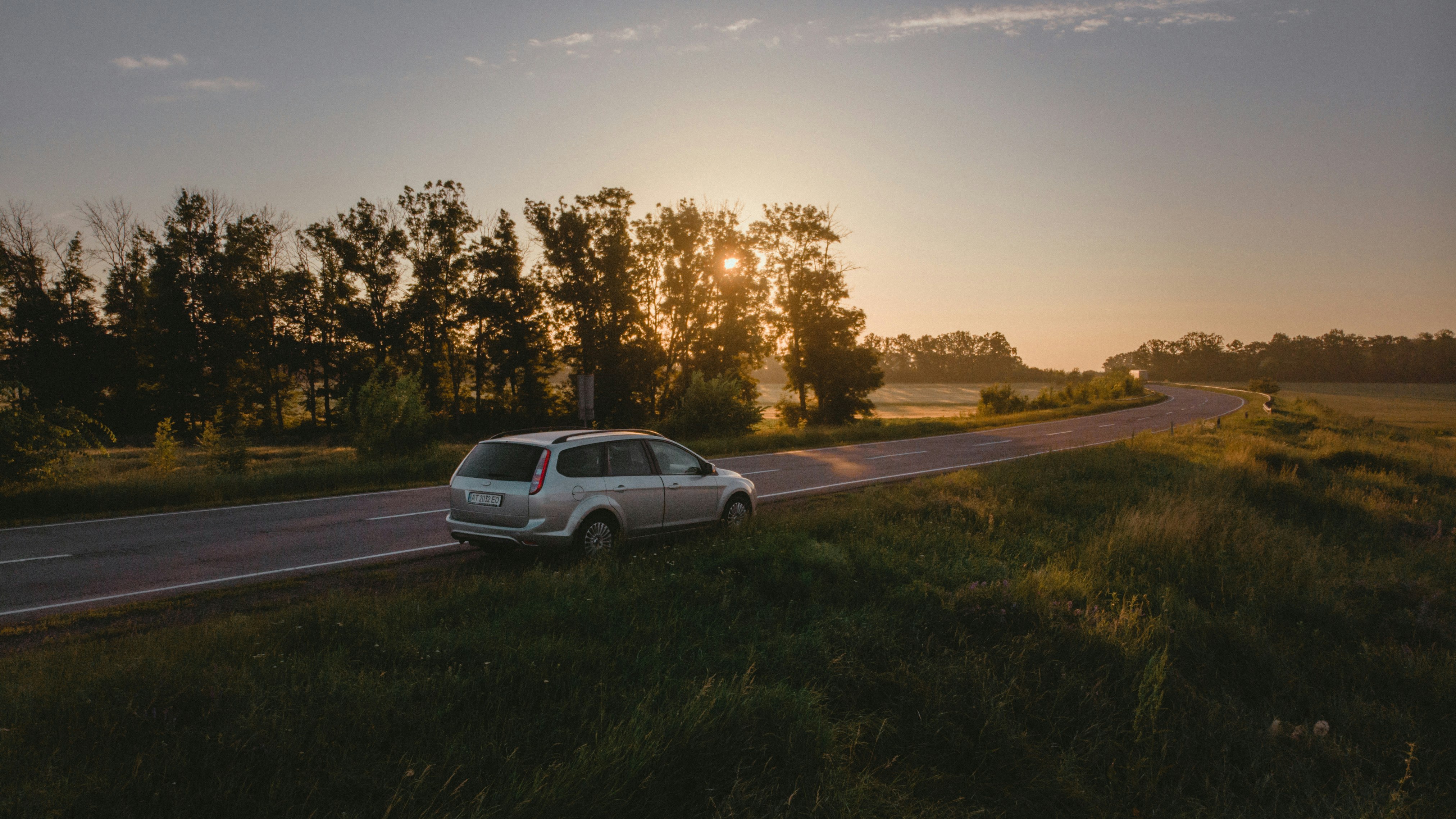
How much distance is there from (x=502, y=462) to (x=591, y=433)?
3.66 ft

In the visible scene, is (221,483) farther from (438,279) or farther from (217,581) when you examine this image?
(438,279)

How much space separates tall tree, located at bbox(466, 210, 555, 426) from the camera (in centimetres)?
4350

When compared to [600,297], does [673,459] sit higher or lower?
lower

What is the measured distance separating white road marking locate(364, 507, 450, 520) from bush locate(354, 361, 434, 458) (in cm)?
694

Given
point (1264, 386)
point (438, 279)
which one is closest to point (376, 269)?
point (438, 279)

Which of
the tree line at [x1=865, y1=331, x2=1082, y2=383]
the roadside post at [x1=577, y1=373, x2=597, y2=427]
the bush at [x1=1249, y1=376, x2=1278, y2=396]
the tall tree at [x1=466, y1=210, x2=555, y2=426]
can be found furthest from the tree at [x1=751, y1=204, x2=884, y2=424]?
the tree line at [x1=865, y1=331, x2=1082, y2=383]

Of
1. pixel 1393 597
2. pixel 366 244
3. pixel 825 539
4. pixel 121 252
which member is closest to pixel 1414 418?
pixel 1393 597

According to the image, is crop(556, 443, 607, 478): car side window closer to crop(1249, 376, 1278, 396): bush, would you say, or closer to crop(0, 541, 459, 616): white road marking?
crop(0, 541, 459, 616): white road marking

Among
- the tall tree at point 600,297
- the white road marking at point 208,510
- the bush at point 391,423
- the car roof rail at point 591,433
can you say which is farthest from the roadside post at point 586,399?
the tall tree at point 600,297

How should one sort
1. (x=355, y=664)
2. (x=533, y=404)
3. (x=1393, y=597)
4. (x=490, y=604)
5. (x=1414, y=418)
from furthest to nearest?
(x=1414, y=418) → (x=533, y=404) → (x=1393, y=597) → (x=490, y=604) → (x=355, y=664)

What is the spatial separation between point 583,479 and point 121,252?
51.0 metres

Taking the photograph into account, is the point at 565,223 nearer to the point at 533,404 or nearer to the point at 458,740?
the point at 533,404

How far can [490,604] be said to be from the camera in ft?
18.9

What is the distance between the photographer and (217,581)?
742cm
